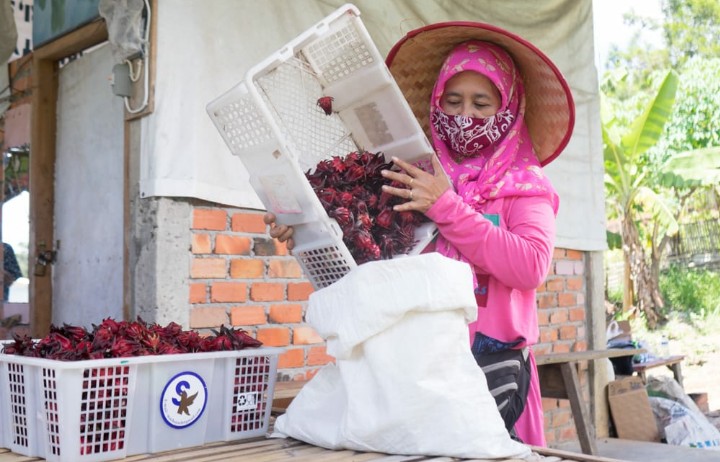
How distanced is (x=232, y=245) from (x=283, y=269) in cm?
28

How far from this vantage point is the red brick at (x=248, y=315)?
2998mm

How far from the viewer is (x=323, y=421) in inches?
57.7

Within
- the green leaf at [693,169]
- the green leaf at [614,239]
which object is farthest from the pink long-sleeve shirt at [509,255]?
the green leaf at [614,239]

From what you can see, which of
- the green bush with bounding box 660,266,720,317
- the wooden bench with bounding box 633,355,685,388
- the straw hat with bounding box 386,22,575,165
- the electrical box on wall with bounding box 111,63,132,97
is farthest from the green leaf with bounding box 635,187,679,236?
the straw hat with bounding box 386,22,575,165

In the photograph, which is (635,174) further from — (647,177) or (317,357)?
(317,357)

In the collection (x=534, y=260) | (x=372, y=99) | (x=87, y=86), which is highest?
(x=87, y=86)

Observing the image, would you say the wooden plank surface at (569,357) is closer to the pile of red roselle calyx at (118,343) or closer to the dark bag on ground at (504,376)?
the dark bag on ground at (504,376)

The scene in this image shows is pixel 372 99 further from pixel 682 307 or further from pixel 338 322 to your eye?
pixel 682 307

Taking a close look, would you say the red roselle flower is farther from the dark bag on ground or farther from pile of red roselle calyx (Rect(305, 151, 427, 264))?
the dark bag on ground

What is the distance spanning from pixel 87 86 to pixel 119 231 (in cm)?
74

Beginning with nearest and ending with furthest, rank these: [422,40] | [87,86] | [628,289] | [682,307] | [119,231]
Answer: [422,40] → [119,231] → [87,86] → [628,289] → [682,307]

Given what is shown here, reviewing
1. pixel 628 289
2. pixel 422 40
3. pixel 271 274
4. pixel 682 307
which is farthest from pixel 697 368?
pixel 422 40

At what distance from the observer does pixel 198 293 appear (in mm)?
2877

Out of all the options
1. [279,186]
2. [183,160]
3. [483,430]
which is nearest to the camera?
[483,430]
